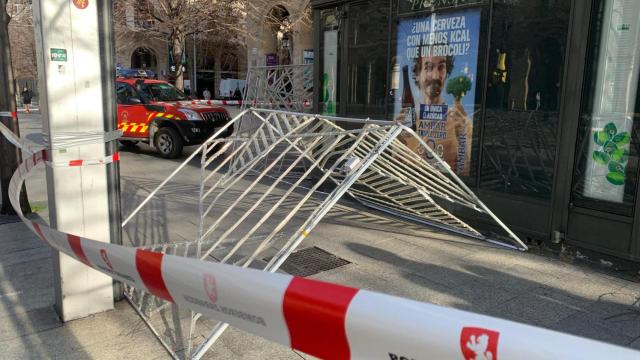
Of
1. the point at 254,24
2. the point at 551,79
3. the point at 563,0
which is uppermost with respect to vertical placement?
the point at 254,24

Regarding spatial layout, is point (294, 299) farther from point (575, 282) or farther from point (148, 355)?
point (575, 282)

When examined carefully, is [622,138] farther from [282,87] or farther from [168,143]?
[168,143]

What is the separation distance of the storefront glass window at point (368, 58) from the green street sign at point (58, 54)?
475 centimetres

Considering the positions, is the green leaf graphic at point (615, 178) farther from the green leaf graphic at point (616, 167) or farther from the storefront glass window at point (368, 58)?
the storefront glass window at point (368, 58)

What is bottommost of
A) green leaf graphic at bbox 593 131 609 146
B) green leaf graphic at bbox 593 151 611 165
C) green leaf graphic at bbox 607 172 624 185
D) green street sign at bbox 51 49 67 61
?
green leaf graphic at bbox 607 172 624 185

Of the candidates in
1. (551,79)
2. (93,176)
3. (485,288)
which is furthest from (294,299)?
(551,79)

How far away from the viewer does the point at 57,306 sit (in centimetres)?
377

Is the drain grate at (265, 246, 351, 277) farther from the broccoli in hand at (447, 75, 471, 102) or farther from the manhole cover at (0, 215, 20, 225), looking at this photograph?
the manhole cover at (0, 215, 20, 225)

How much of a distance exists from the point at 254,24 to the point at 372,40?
20.6 m

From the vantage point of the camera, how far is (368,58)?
299 inches

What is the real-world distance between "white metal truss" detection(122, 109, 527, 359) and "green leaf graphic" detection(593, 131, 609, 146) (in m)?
1.26

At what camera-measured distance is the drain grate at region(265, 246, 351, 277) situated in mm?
4787

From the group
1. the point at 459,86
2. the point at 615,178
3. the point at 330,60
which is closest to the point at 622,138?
the point at 615,178

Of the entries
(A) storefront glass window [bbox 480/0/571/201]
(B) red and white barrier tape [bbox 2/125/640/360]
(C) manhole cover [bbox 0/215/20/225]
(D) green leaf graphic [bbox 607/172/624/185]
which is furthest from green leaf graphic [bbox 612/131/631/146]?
(C) manhole cover [bbox 0/215/20/225]
